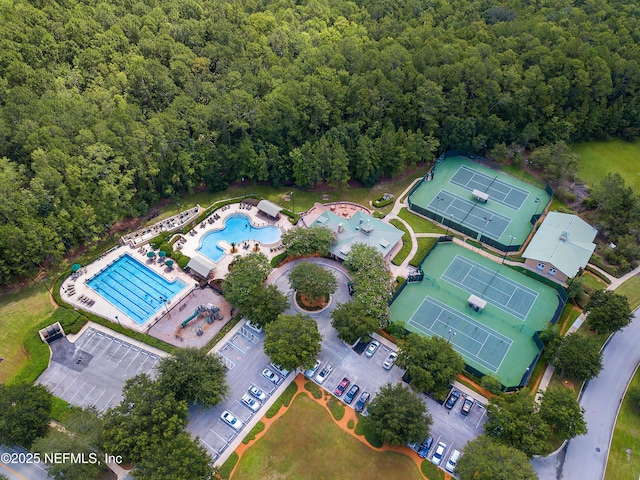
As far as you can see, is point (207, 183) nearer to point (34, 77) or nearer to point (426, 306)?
point (34, 77)

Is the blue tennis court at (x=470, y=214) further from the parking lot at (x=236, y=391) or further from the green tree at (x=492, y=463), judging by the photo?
the parking lot at (x=236, y=391)

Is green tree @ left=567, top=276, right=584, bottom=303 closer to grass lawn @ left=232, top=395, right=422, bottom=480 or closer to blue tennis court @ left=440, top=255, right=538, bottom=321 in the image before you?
blue tennis court @ left=440, top=255, right=538, bottom=321

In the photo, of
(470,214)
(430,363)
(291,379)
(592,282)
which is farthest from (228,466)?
(592,282)

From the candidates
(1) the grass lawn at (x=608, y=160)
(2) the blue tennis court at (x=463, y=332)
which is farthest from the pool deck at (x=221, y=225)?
(1) the grass lawn at (x=608, y=160)

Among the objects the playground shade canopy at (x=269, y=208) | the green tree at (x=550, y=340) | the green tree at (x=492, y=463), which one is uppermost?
the green tree at (x=550, y=340)

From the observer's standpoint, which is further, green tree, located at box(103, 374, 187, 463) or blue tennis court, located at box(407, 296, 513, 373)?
blue tennis court, located at box(407, 296, 513, 373)

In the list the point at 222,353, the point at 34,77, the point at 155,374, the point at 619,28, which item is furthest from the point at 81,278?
the point at 619,28

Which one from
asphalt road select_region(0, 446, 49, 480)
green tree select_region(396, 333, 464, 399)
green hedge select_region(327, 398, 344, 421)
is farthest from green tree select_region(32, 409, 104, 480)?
green tree select_region(396, 333, 464, 399)
